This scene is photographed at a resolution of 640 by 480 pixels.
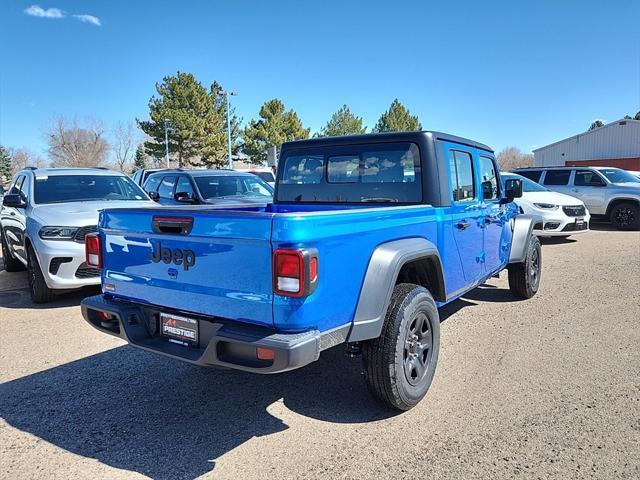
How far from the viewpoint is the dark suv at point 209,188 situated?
867cm

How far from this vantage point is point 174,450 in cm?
288

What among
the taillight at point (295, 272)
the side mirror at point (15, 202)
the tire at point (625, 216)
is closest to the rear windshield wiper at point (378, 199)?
the taillight at point (295, 272)

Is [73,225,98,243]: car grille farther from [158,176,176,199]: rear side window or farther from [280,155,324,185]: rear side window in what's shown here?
[158,176,176,199]: rear side window

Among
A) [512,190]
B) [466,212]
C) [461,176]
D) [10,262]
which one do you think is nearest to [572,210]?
[512,190]

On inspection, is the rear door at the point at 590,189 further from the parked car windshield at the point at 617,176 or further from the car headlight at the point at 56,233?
the car headlight at the point at 56,233

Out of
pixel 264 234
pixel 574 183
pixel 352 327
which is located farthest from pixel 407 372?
pixel 574 183

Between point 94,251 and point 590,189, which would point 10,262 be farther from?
point 590,189

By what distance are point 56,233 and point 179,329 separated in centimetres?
367

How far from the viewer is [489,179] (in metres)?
5.12

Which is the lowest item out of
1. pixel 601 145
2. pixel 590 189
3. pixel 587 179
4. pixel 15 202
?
pixel 15 202

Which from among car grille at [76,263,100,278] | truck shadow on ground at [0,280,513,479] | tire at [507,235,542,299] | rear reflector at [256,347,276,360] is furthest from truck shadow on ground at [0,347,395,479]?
tire at [507,235,542,299]

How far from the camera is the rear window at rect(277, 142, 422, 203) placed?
396cm

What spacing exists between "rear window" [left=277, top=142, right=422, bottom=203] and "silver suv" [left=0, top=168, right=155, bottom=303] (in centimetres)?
230

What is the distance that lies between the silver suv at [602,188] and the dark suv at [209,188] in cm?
895
